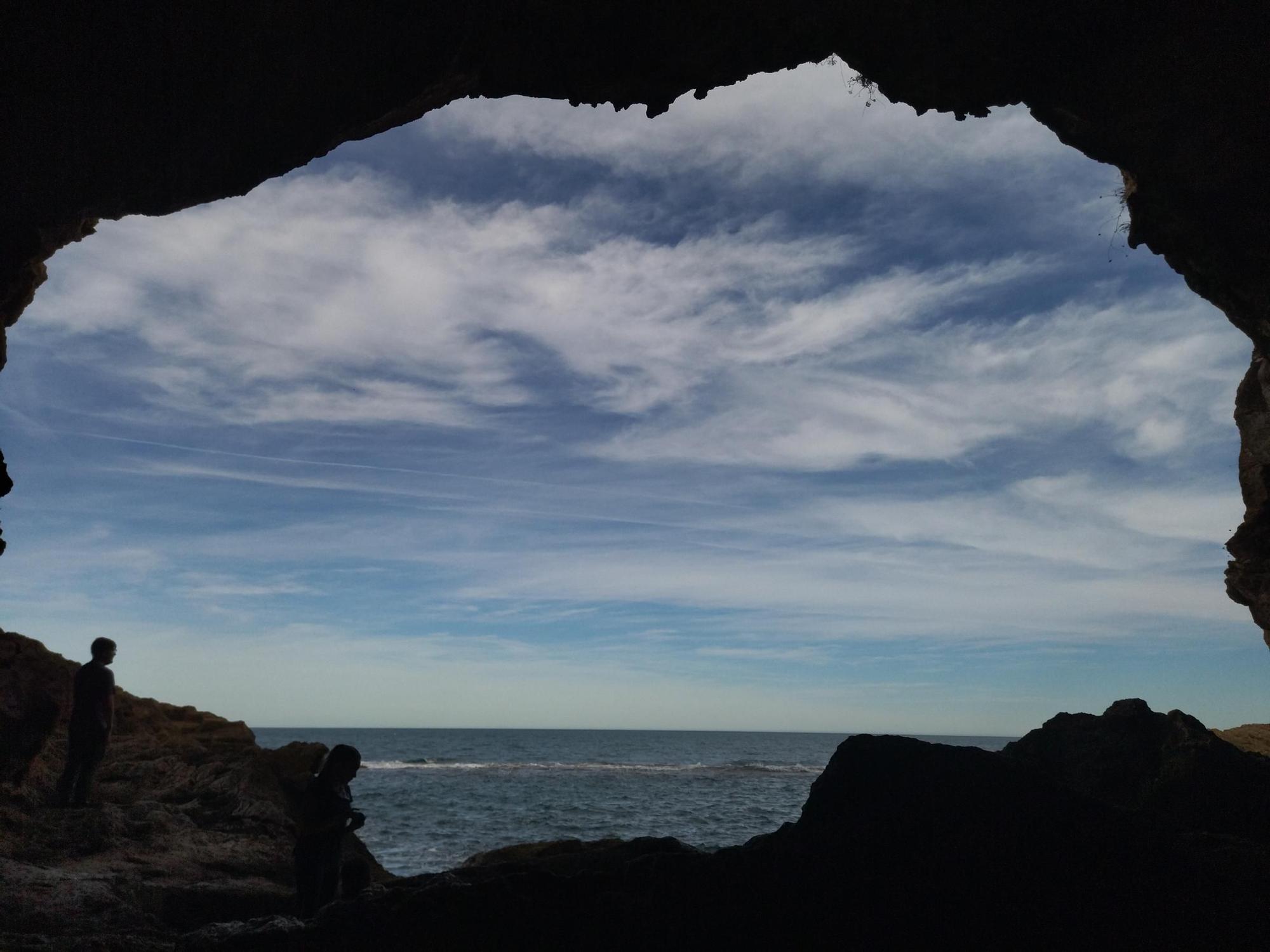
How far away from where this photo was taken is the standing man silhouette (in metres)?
10.8

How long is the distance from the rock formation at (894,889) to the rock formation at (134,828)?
1941 millimetres

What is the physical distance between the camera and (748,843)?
7.43 meters

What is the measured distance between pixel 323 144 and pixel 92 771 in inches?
360

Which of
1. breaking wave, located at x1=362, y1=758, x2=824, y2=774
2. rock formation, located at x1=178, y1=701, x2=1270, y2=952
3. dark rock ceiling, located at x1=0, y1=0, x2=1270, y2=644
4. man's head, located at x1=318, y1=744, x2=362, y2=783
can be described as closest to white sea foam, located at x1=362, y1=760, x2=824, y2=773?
breaking wave, located at x1=362, y1=758, x2=824, y2=774

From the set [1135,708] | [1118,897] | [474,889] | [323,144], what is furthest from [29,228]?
[1135,708]

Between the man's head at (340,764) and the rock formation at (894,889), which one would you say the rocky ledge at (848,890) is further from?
the man's head at (340,764)

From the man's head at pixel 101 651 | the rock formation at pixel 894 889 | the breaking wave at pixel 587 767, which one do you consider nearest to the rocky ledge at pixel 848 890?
the rock formation at pixel 894 889

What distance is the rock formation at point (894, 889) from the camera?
20.0 feet

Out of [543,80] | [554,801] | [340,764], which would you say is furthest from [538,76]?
[554,801]

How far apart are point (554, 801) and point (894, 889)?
34.7 meters

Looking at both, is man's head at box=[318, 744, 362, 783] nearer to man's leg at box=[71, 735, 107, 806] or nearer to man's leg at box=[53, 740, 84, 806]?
man's leg at box=[71, 735, 107, 806]

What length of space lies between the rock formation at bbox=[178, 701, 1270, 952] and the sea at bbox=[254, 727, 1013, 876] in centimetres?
1113

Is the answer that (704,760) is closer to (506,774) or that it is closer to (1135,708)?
(506,774)

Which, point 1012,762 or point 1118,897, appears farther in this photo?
point 1012,762
